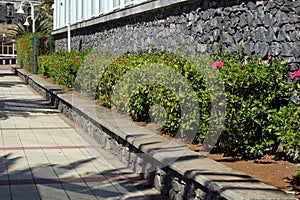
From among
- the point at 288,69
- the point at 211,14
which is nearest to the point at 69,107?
the point at 211,14

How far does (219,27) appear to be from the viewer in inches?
352

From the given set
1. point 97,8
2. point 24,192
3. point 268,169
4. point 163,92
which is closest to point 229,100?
point 268,169

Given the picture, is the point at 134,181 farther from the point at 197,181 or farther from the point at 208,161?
the point at 197,181

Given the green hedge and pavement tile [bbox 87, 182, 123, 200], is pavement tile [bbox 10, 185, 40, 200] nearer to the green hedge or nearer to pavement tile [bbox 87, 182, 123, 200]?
pavement tile [bbox 87, 182, 123, 200]

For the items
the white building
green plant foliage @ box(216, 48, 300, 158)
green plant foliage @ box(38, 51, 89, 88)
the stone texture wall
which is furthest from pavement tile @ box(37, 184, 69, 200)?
green plant foliage @ box(38, 51, 89, 88)

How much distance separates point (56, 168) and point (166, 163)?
228 centimetres

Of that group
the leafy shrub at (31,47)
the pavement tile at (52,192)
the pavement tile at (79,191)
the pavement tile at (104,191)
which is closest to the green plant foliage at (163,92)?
the pavement tile at (104,191)

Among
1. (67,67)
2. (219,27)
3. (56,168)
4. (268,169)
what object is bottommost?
(56,168)

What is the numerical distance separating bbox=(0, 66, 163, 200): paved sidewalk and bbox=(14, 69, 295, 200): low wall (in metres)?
0.20

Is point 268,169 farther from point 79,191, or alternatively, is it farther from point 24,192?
point 24,192

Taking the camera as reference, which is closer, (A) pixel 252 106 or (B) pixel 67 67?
(A) pixel 252 106

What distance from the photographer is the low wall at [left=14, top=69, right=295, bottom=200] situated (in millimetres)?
4883

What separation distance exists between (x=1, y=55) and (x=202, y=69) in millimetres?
50902

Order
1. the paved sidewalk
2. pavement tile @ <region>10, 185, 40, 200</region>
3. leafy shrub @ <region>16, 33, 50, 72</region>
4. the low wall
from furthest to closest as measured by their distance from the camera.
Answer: leafy shrub @ <region>16, 33, 50, 72</region> < the paved sidewalk < pavement tile @ <region>10, 185, 40, 200</region> < the low wall
